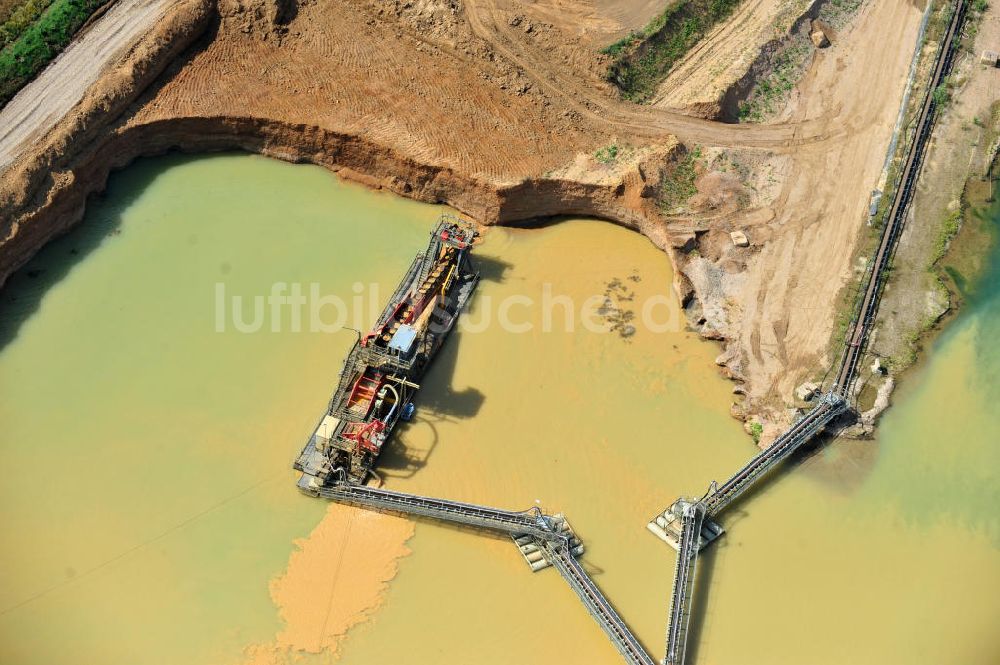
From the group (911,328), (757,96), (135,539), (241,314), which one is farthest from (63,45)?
(911,328)

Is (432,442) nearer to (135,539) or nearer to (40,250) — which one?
(135,539)

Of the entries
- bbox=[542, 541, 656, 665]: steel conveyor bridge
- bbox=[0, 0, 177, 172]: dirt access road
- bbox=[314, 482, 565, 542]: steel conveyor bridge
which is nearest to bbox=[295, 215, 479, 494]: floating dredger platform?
bbox=[314, 482, 565, 542]: steel conveyor bridge

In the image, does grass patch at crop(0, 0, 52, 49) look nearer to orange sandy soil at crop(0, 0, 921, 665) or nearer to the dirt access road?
the dirt access road

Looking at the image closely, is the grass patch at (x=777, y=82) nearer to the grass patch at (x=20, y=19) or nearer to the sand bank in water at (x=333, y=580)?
the sand bank in water at (x=333, y=580)

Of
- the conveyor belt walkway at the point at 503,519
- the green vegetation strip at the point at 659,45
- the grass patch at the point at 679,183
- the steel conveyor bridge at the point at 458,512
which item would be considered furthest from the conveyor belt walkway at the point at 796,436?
the green vegetation strip at the point at 659,45

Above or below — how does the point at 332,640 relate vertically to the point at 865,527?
above

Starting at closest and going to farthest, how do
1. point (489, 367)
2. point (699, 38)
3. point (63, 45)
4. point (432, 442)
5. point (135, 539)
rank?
point (135, 539)
point (432, 442)
point (489, 367)
point (63, 45)
point (699, 38)

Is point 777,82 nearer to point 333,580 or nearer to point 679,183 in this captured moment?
point 679,183
